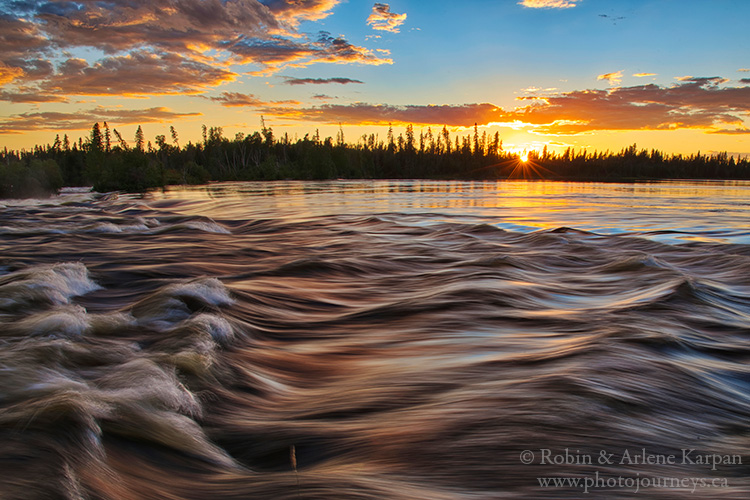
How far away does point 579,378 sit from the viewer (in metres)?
3.73

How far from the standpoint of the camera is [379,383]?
13.3ft

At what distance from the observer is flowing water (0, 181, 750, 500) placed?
258cm

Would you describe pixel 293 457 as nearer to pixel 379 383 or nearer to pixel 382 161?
pixel 379 383

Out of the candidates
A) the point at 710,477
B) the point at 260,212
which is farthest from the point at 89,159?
the point at 710,477

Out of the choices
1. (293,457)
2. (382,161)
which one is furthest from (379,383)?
(382,161)

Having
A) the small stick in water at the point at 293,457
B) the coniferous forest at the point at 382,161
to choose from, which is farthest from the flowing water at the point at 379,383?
the coniferous forest at the point at 382,161

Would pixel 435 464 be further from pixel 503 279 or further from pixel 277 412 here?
pixel 503 279

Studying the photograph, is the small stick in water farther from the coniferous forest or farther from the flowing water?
the coniferous forest

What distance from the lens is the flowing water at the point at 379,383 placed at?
2.58 metres

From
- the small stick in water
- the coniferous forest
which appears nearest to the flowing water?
the small stick in water

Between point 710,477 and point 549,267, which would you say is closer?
point 710,477

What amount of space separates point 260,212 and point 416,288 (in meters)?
17.4

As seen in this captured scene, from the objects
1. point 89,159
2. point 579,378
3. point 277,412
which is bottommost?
point 277,412

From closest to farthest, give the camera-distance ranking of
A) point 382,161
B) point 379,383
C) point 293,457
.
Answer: point 293,457
point 379,383
point 382,161
